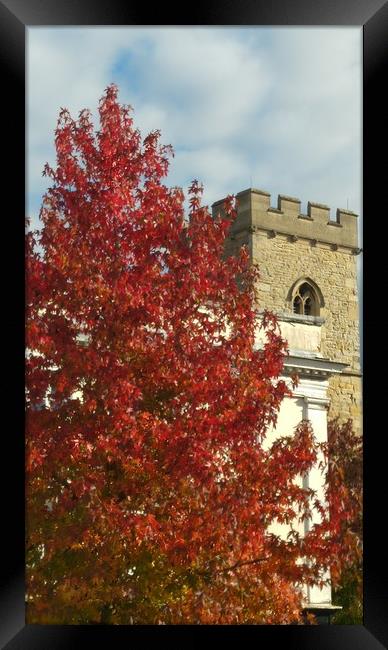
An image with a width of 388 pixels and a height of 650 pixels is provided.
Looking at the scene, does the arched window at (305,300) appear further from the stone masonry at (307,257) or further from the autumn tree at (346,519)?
the autumn tree at (346,519)

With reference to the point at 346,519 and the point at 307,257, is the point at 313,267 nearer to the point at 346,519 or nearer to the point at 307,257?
the point at 307,257

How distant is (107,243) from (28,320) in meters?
0.71

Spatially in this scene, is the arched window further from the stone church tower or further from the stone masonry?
the stone masonry

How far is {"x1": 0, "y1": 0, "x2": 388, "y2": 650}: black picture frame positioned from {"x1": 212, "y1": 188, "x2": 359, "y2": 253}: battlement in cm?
1580

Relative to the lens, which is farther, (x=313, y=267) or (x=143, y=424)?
(x=313, y=267)

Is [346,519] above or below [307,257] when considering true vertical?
below

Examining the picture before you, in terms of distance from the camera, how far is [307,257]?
2133 cm

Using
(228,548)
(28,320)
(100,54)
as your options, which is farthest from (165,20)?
(100,54)

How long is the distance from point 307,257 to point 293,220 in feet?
2.45

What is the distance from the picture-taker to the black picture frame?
325cm

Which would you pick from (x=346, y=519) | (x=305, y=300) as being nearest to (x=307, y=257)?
(x=305, y=300)
